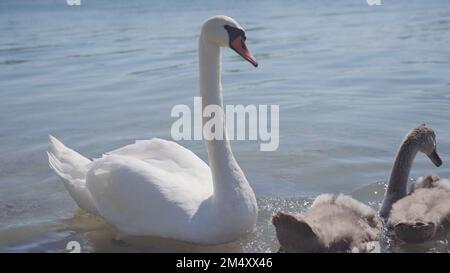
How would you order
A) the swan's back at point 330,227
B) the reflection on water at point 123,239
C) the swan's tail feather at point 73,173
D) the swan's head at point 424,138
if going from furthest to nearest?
the swan's head at point 424,138 → the swan's tail feather at point 73,173 → the reflection on water at point 123,239 → the swan's back at point 330,227

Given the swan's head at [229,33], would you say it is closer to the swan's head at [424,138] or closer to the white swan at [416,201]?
the white swan at [416,201]

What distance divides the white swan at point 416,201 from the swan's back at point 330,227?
0.70 feet

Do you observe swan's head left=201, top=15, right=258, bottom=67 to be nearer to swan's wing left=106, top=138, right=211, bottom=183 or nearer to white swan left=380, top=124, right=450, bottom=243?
swan's wing left=106, top=138, right=211, bottom=183

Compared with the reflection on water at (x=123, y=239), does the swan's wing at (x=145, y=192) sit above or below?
above

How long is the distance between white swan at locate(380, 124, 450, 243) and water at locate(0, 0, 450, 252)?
10.0 inches

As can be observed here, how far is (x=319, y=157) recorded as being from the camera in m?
8.06

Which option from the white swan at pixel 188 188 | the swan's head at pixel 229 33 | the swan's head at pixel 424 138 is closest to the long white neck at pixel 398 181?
the swan's head at pixel 424 138

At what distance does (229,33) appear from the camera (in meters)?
5.94

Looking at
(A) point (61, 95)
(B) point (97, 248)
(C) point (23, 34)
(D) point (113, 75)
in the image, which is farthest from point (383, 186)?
(C) point (23, 34)

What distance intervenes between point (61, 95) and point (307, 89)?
12.9 feet

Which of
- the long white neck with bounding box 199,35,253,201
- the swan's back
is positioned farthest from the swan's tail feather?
the swan's back

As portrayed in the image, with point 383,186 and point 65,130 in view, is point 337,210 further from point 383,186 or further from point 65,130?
point 65,130

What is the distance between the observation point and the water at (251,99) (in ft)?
22.8

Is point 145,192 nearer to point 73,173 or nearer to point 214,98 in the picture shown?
point 214,98
